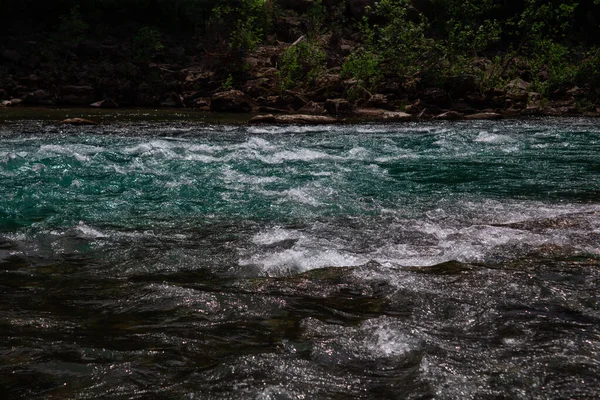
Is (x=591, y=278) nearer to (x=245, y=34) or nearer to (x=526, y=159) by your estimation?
(x=526, y=159)

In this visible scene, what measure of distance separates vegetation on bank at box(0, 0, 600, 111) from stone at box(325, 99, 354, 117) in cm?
86

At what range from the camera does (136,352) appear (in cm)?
248

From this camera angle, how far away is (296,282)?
11.5ft

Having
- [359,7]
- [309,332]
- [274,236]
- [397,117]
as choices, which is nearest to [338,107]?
[397,117]

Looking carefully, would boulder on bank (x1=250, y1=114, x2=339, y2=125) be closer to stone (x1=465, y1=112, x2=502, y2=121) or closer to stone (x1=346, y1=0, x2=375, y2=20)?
stone (x1=465, y1=112, x2=502, y2=121)

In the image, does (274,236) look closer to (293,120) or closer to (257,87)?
(293,120)

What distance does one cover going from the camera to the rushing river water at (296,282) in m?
2.29

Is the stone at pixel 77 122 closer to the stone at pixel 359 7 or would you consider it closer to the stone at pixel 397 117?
the stone at pixel 397 117

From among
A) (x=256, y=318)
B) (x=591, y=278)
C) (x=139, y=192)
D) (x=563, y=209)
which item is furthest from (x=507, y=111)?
(x=256, y=318)

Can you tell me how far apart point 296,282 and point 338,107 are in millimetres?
13132

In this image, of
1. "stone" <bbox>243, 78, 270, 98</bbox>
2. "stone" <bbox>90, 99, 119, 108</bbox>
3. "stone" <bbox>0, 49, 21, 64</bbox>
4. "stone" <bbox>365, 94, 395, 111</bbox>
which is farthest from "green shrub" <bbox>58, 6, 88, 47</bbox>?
"stone" <bbox>365, 94, 395, 111</bbox>

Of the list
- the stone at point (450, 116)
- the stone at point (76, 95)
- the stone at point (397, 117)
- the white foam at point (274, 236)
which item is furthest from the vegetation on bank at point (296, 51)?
the white foam at point (274, 236)

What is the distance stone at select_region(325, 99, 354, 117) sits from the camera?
52.8 feet

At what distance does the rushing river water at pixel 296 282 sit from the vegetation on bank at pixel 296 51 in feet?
35.8
